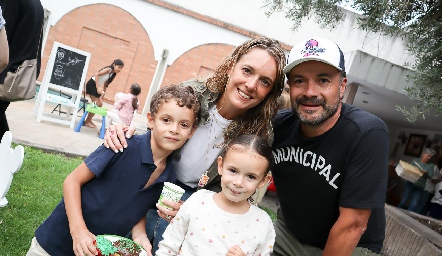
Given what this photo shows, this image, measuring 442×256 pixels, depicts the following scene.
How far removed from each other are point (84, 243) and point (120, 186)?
363mm

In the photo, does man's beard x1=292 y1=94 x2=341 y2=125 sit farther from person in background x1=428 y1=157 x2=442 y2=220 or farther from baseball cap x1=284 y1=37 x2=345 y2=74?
person in background x1=428 y1=157 x2=442 y2=220

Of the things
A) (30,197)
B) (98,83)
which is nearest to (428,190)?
(98,83)

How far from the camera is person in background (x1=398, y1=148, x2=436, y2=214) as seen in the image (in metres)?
9.92

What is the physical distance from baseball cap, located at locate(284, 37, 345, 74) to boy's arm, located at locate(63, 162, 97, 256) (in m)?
1.34

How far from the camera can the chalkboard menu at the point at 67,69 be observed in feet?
30.5

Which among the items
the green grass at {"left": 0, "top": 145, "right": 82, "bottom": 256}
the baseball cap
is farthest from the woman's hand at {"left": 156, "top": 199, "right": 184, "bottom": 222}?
the green grass at {"left": 0, "top": 145, "right": 82, "bottom": 256}

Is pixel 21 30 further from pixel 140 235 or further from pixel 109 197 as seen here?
pixel 140 235

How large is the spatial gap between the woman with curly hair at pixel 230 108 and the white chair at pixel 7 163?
2.94ft

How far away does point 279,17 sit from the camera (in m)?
18.5

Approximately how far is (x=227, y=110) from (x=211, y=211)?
80 centimetres

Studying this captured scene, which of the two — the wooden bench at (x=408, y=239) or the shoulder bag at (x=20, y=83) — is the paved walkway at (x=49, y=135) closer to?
the shoulder bag at (x=20, y=83)

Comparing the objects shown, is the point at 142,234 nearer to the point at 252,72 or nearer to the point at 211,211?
the point at 211,211

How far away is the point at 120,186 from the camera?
219cm

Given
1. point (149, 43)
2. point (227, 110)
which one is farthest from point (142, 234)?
point (149, 43)
